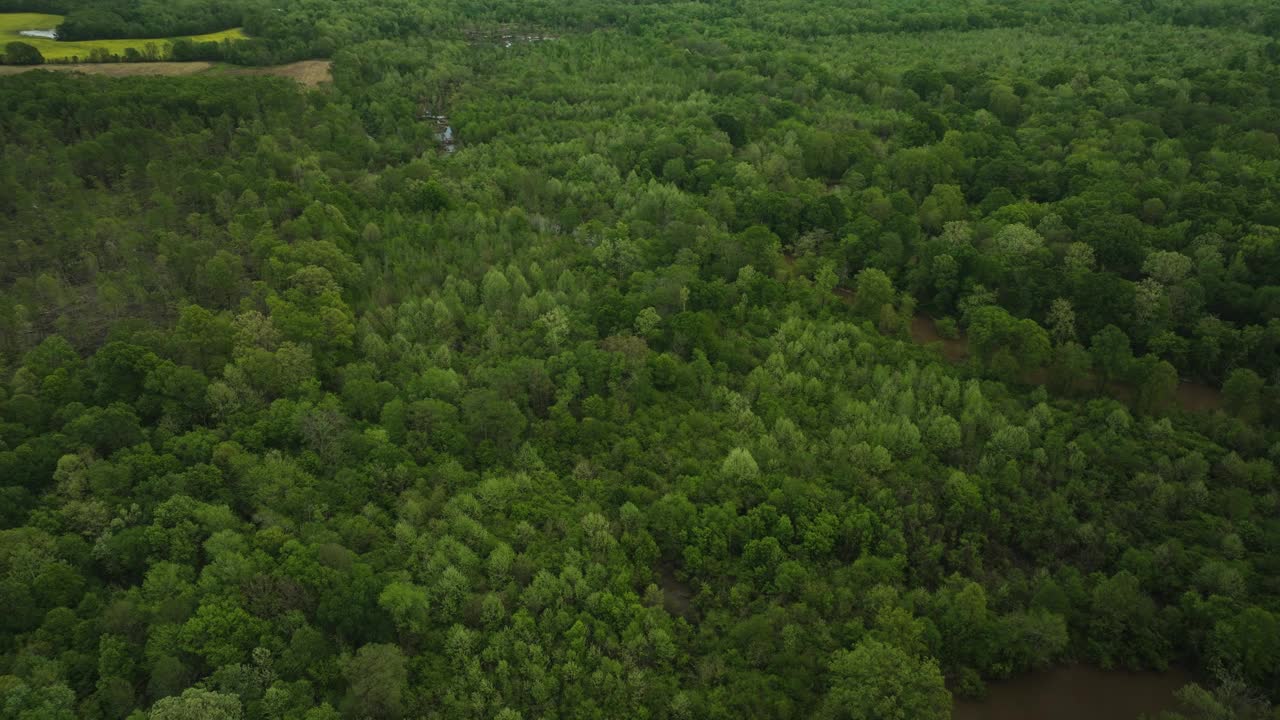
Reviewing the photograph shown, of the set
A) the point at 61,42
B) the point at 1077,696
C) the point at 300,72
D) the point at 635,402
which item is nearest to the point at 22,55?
the point at 61,42

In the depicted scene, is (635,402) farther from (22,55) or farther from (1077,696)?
(22,55)

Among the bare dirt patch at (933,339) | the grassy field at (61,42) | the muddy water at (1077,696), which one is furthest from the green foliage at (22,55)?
the muddy water at (1077,696)

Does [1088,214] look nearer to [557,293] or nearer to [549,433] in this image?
[557,293]

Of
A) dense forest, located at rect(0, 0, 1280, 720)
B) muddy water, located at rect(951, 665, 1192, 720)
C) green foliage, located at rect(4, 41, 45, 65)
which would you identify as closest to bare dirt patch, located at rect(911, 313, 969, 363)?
dense forest, located at rect(0, 0, 1280, 720)

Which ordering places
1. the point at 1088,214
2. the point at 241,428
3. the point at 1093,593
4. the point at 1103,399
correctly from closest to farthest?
1. the point at 1093,593
2. the point at 241,428
3. the point at 1103,399
4. the point at 1088,214

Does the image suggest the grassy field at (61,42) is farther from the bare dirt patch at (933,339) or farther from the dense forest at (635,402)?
the bare dirt patch at (933,339)

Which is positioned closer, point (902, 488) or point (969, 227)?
point (902, 488)

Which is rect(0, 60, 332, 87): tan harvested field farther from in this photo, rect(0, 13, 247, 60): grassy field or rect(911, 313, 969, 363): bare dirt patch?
rect(911, 313, 969, 363): bare dirt patch

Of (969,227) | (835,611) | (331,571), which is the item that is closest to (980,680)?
(835,611)
